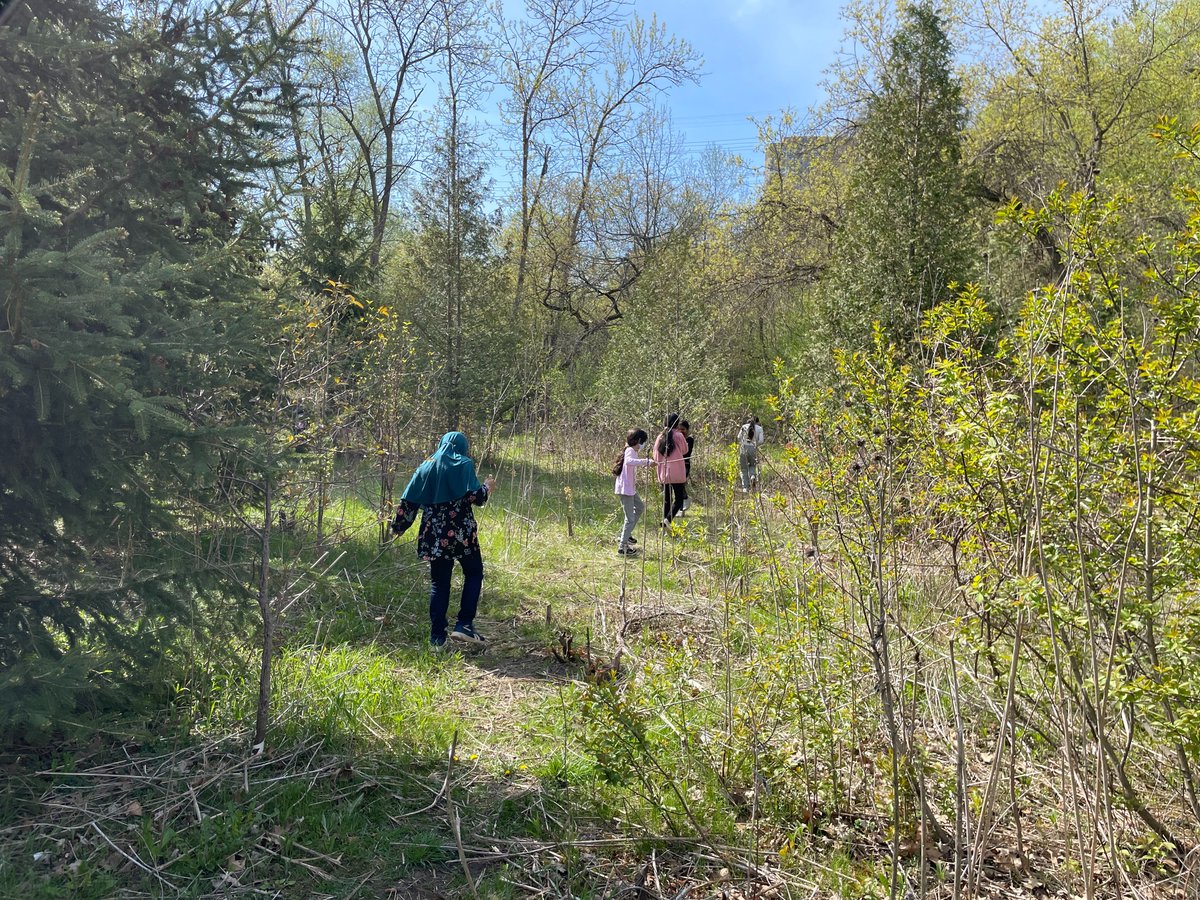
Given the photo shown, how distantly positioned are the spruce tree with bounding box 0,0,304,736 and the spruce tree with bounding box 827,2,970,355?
28.1ft

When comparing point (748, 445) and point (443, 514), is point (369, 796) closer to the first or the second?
point (443, 514)

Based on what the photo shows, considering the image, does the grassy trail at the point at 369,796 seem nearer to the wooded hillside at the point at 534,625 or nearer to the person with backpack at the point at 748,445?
the wooded hillside at the point at 534,625

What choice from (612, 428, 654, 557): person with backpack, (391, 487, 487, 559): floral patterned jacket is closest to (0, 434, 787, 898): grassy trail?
(391, 487, 487, 559): floral patterned jacket

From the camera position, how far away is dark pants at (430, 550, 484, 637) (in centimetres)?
516

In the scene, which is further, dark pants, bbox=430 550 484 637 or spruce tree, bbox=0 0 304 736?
dark pants, bbox=430 550 484 637

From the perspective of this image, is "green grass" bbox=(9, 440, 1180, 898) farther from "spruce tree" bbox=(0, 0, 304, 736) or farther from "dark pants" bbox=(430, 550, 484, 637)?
"dark pants" bbox=(430, 550, 484, 637)

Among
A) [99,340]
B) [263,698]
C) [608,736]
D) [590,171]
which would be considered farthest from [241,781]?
[590,171]

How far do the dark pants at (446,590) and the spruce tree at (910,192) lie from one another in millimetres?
7221

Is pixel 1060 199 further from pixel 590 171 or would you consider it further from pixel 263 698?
pixel 590 171

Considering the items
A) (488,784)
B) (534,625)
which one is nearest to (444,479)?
(534,625)

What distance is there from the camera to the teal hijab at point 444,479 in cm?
502

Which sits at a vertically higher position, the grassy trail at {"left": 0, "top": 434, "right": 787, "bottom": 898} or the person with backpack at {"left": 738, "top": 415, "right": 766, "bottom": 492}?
the person with backpack at {"left": 738, "top": 415, "right": 766, "bottom": 492}

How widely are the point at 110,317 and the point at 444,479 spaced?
8.26 ft

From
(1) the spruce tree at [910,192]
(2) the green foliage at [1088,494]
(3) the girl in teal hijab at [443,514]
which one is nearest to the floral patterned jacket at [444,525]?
(3) the girl in teal hijab at [443,514]
